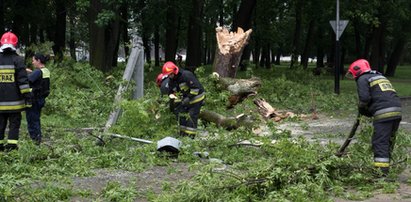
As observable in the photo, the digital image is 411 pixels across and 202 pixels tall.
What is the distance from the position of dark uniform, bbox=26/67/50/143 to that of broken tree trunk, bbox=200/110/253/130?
11.5ft

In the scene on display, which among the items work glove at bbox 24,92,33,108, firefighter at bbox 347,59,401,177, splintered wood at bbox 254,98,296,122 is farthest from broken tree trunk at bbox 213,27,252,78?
firefighter at bbox 347,59,401,177

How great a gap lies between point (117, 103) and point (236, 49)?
7.17 metres

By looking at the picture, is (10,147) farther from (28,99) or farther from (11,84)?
(11,84)

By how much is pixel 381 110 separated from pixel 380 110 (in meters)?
0.01

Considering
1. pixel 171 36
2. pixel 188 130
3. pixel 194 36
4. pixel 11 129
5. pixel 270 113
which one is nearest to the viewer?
pixel 11 129

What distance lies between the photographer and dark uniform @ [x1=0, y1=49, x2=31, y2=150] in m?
7.84

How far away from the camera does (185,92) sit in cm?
969

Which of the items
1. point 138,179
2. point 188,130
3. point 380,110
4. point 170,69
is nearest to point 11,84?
point 138,179

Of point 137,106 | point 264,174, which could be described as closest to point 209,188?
point 264,174

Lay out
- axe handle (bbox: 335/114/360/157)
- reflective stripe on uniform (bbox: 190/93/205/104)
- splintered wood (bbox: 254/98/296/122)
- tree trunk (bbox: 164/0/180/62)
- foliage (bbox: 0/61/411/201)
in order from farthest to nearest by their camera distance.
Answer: tree trunk (bbox: 164/0/180/62) → splintered wood (bbox: 254/98/296/122) → reflective stripe on uniform (bbox: 190/93/205/104) → axe handle (bbox: 335/114/360/157) → foliage (bbox: 0/61/411/201)

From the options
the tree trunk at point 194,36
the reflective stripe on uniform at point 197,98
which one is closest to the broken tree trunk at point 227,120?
the reflective stripe on uniform at point 197,98

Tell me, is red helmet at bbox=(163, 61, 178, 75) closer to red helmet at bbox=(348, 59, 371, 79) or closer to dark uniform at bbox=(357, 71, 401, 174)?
red helmet at bbox=(348, 59, 371, 79)

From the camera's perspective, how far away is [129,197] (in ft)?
19.2

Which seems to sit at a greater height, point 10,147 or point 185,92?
point 185,92
